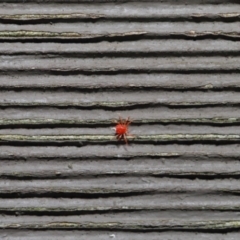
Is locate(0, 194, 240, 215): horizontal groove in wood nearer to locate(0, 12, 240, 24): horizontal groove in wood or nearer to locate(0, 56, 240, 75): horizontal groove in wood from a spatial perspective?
locate(0, 56, 240, 75): horizontal groove in wood

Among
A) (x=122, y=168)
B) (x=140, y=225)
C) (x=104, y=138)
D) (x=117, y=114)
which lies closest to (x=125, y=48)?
(x=117, y=114)

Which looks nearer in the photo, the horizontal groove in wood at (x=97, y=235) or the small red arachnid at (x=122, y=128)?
the small red arachnid at (x=122, y=128)

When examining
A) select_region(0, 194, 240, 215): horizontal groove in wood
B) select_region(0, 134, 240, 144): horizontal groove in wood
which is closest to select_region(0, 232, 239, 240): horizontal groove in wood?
select_region(0, 194, 240, 215): horizontal groove in wood

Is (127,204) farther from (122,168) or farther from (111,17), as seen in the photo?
(111,17)

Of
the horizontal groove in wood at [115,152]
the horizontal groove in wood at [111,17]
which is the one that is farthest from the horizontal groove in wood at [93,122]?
the horizontal groove in wood at [111,17]

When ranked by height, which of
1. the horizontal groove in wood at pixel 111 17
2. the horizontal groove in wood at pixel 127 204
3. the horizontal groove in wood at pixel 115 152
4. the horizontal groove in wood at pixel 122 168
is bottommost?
the horizontal groove in wood at pixel 127 204

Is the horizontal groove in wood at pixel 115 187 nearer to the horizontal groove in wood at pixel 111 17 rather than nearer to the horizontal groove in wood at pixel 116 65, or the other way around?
the horizontal groove in wood at pixel 116 65

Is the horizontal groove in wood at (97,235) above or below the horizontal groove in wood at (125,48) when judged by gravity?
below
